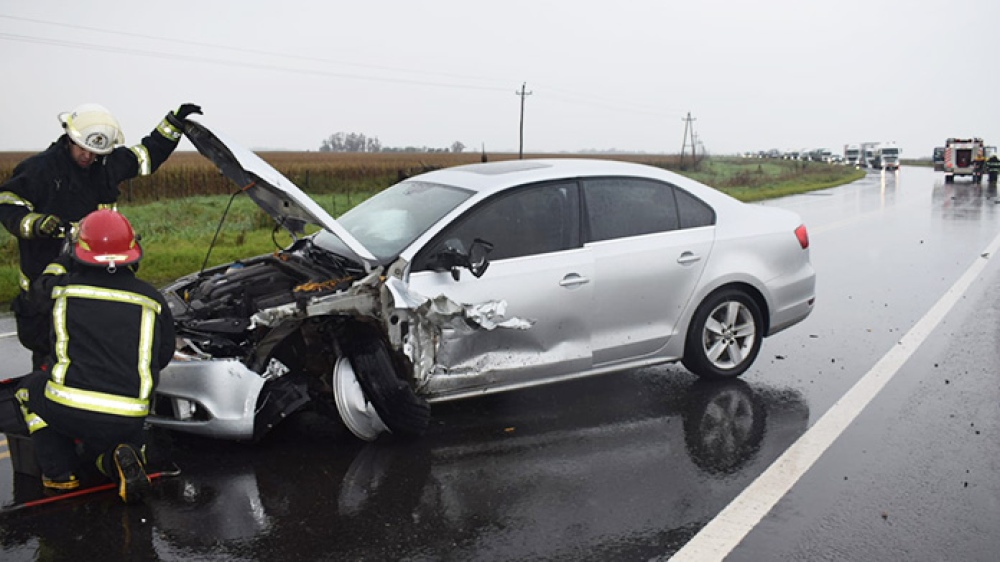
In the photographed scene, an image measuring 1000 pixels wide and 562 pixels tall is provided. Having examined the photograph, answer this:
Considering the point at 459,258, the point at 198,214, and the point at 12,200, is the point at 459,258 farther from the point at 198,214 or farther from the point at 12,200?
the point at 198,214

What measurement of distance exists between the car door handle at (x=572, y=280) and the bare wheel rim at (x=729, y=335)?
3.88 feet

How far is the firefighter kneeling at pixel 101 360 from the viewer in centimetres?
418

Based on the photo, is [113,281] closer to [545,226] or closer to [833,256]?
[545,226]

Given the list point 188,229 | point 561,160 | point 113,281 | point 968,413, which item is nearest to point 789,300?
point 968,413

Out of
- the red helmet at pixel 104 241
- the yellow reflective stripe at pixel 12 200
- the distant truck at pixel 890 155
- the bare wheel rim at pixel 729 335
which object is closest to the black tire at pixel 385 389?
the red helmet at pixel 104 241

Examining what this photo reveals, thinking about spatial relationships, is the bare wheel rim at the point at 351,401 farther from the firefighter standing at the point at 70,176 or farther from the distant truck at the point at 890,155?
the distant truck at the point at 890,155

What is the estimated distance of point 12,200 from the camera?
5.19m

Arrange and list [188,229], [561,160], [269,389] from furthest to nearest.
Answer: [188,229]
[561,160]
[269,389]

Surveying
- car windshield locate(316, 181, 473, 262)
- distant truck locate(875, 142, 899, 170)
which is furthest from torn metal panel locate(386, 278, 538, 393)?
distant truck locate(875, 142, 899, 170)

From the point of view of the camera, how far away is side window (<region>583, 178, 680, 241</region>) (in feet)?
19.4

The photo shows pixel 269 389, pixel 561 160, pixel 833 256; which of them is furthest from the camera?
pixel 833 256

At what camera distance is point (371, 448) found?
5102 millimetres

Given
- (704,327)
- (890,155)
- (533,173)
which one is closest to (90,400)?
(533,173)

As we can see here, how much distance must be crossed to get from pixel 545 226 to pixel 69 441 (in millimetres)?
2974
